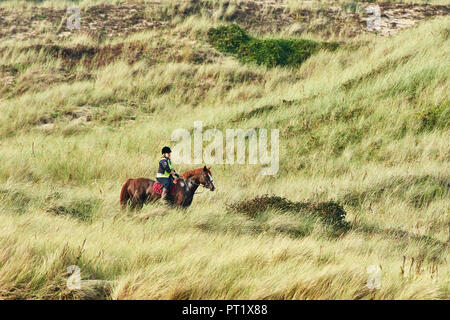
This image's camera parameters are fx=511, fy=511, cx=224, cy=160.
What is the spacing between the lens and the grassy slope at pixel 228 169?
581 centimetres

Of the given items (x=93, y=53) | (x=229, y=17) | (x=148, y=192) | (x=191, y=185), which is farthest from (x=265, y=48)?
(x=148, y=192)

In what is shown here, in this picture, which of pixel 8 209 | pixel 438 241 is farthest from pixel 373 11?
pixel 8 209

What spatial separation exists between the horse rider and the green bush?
14.8m

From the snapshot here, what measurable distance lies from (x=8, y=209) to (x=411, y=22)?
22760mm

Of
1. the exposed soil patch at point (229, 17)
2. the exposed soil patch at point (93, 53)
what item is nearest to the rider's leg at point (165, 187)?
the exposed soil patch at point (93, 53)

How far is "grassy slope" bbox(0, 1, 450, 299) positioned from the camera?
5.81 m

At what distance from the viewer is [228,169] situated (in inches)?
548

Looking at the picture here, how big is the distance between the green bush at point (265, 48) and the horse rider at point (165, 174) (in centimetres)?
1478

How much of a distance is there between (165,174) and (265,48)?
626 inches

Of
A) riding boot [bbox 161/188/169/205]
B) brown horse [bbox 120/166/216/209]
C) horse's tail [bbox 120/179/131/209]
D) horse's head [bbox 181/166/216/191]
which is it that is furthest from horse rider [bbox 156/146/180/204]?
horse's tail [bbox 120/179/131/209]

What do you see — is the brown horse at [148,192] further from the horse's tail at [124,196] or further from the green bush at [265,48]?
the green bush at [265,48]

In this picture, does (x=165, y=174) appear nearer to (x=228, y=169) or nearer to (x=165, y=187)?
(x=165, y=187)

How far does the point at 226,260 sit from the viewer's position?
6.24 metres

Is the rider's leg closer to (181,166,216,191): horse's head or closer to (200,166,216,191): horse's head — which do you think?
(181,166,216,191): horse's head
